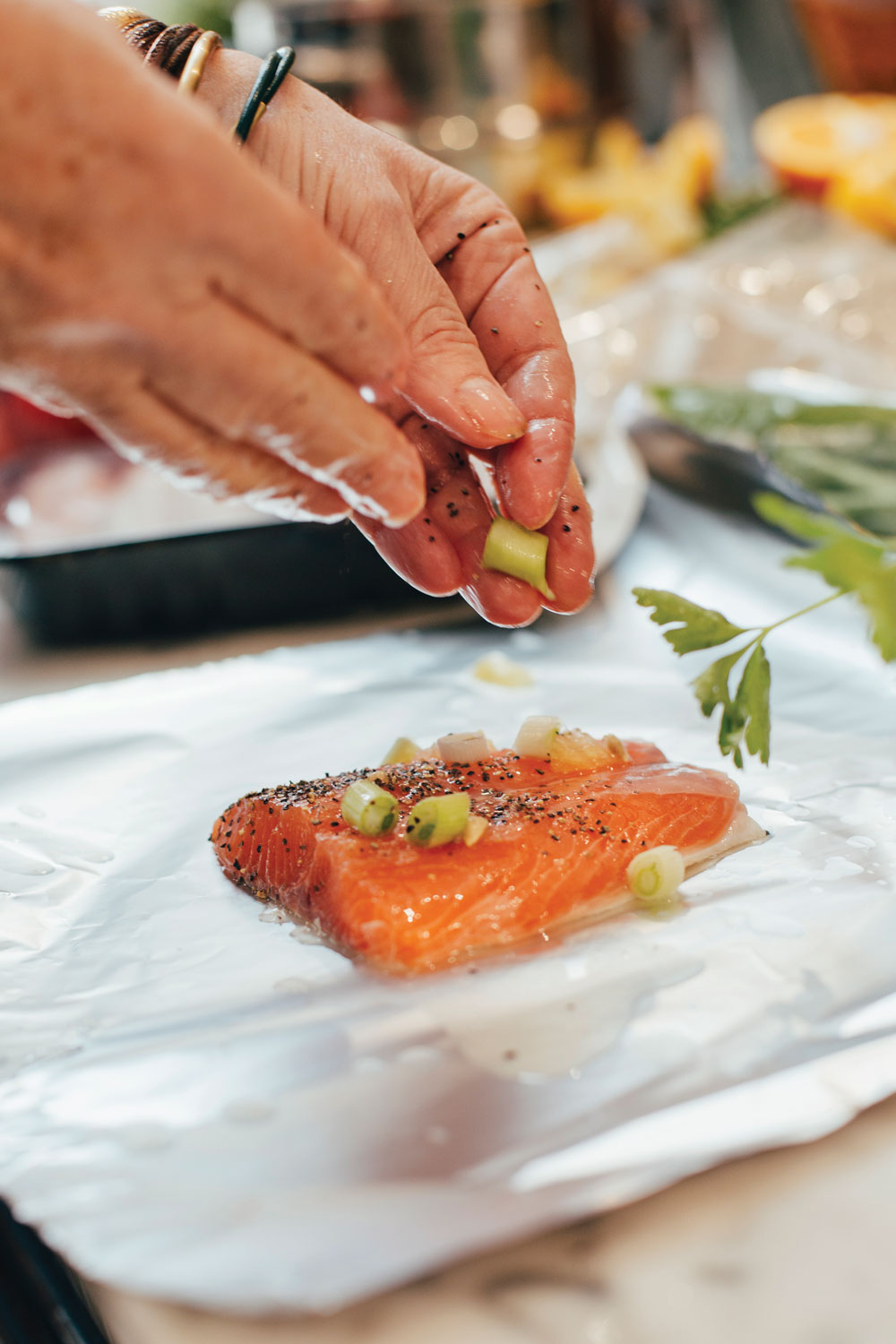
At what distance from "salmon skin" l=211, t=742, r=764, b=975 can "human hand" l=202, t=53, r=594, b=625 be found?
0.22 meters

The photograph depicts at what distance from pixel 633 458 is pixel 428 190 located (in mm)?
797

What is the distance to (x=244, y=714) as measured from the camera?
162cm

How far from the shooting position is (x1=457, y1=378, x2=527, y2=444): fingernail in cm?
117

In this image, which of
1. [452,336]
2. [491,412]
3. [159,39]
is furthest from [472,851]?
[159,39]

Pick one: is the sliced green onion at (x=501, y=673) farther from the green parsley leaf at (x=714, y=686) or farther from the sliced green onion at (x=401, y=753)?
the green parsley leaf at (x=714, y=686)

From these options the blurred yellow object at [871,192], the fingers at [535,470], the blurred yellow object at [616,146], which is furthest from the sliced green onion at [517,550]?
the blurred yellow object at [616,146]

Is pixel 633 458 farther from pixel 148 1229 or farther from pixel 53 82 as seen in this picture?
pixel 148 1229

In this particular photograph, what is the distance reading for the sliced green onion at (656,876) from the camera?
3.71 feet

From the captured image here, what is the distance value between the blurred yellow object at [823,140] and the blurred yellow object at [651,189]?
0.22 m

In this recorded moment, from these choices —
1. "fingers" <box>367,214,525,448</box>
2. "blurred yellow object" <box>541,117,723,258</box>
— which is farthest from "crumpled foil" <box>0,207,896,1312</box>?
"blurred yellow object" <box>541,117,723,258</box>

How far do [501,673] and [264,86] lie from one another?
0.83 meters

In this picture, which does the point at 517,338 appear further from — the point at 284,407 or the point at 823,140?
the point at 823,140

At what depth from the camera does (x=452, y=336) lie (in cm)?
125

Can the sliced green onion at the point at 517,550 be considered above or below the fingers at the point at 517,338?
below
